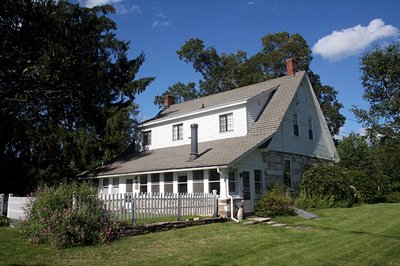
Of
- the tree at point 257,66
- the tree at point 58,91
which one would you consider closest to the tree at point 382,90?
the tree at point 257,66

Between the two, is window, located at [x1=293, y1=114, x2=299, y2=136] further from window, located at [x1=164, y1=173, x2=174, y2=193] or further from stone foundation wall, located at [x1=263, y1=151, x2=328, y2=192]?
window, located at [x1=164, y1=173, x2=174, y2=193]

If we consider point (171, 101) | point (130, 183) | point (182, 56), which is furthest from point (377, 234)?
point (182, 56)

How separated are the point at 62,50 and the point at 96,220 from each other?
1339cm

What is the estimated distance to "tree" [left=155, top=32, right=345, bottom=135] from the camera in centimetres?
4150

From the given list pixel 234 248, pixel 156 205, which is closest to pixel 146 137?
pixel 156 205

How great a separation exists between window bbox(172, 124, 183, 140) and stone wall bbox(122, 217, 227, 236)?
1098 cm

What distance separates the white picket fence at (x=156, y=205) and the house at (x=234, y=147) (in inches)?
38.6

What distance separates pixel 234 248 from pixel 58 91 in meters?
15.8

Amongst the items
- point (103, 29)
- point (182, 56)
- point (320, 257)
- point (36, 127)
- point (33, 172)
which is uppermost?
point (182, 56)

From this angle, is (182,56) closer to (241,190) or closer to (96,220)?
(241,190)

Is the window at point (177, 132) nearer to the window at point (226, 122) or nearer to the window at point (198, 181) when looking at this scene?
the window at point (226, 122)

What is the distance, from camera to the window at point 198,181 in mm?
18984

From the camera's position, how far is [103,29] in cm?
2850

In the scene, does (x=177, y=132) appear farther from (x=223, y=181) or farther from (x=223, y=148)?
(x=223, y=181)
